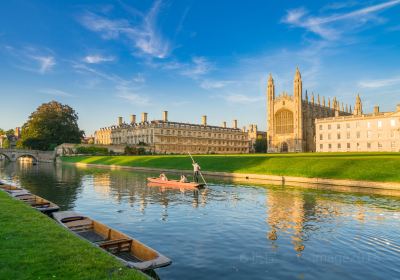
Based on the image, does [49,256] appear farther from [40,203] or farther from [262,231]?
[40,203]

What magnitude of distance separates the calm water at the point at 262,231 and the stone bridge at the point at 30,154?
99.8 m

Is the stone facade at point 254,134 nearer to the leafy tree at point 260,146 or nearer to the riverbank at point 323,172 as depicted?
the leafy tree at point 260,146

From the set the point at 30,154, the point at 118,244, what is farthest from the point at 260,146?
the point at 118,244

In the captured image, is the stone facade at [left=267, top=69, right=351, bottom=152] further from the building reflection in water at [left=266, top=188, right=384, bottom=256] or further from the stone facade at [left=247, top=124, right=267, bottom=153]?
the building reflection in water at [left=266, top=188, right=384, bottom=256]

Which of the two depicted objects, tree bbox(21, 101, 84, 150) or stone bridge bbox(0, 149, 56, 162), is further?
tree bbox(21, 101, 84, 150)

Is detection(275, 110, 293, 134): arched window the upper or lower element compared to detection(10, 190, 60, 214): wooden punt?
upper

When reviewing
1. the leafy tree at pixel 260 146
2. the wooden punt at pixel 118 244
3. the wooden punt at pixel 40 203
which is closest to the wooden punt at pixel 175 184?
the wooden punt at pixel 40 203

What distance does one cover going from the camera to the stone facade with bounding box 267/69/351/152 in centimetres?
11294

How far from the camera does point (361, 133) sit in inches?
3738

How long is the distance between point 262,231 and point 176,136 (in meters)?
128

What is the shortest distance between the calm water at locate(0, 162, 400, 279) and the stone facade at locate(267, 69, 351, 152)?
89.5 metres

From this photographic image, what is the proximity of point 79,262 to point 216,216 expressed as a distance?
10.8 meters

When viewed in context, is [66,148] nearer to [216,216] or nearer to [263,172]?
[263,172]

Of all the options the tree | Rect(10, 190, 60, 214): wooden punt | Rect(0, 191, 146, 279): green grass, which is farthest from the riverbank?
the tree
